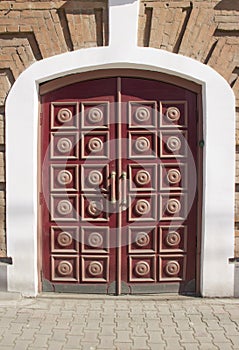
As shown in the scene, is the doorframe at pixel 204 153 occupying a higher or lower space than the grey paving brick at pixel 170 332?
higher

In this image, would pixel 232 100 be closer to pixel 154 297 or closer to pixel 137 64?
pixel 137 64

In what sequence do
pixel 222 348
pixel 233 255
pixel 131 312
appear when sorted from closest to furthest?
pixel 222 348, pixel 131 312, pixel 233 255

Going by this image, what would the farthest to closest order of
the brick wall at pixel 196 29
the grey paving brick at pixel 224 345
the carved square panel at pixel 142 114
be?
1. the carved square panel at pixel 142 114
2. the brick wall at pixel 196 29
3. the grey paving brick at pixel 224 345

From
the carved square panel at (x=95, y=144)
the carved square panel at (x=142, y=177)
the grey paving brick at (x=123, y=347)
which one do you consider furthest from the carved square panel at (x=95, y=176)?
the grey paving brick at (x=123, y=347)

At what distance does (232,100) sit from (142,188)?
4.53 ft

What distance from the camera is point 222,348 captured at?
2.95 metres

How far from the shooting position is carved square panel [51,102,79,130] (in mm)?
3977

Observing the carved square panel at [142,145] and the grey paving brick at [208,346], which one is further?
the carved square panel at [142,145]

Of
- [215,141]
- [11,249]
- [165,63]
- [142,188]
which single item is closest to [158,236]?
[142,188]

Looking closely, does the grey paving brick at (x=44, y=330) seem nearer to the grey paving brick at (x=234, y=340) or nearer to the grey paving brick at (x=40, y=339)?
the grey paving brick at (x=40, y=339)

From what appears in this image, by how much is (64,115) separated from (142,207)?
138 centimetres

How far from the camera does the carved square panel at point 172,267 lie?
13.2 ft

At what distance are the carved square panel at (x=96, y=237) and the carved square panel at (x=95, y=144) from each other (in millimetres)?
819

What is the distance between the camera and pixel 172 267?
13.2 ft
